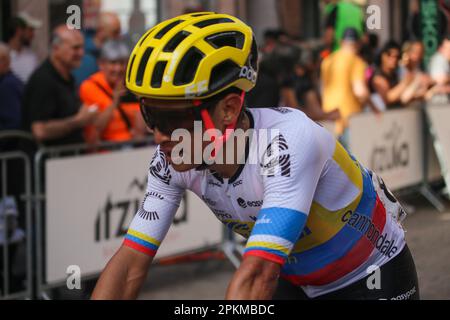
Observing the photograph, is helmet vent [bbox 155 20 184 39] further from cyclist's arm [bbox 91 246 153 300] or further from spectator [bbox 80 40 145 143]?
spectator [bbox 80 40 145 143]

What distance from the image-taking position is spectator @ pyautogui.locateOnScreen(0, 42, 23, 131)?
7383mm

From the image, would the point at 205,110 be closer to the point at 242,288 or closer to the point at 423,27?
the point at 242,288

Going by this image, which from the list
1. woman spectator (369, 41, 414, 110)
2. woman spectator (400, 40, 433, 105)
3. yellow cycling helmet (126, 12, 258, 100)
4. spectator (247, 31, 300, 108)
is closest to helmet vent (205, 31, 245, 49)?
yellow cycling helmet (126, 12, 258, 100)

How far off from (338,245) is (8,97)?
14.9 ft

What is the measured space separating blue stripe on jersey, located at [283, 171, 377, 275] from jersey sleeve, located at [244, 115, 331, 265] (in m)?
0.38

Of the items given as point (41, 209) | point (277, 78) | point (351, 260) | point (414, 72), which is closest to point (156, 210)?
point (351, 260)

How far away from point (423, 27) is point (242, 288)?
11.2 meters

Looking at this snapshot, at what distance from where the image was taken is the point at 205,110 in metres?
3.03

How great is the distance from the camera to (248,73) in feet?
10.3

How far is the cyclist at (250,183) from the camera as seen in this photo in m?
2.94

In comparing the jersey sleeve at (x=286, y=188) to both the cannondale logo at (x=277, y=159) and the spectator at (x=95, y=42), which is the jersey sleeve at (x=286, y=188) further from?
the spectator at (x=95, y=42)

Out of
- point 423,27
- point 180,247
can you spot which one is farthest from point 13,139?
point 423,27

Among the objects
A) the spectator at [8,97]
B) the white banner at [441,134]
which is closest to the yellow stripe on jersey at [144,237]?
A: the spectator at [8,97]

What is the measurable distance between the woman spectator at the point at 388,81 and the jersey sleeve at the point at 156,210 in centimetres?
770
